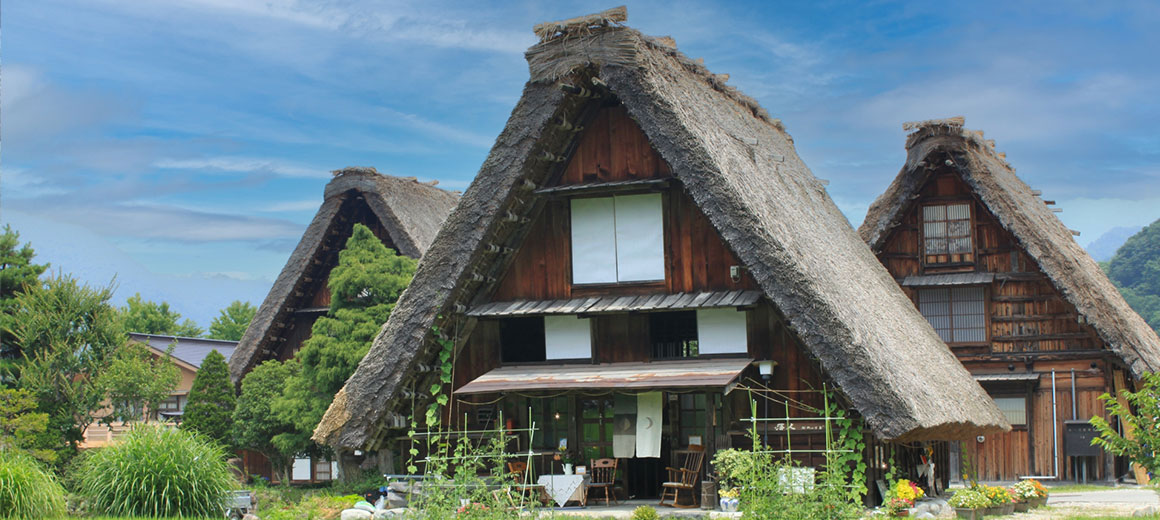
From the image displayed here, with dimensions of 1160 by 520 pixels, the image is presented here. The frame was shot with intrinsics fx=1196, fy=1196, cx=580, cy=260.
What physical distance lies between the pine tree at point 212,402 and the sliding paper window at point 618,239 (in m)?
12.5

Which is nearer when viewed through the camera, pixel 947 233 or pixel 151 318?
pixel 947 233

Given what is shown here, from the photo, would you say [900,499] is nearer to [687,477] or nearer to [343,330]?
[687,477]

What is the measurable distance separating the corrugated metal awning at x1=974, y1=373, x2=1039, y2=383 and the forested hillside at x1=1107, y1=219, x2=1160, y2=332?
54.1m

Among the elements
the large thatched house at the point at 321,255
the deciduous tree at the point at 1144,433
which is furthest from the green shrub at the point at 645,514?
the large thatched house at the point at 321,255

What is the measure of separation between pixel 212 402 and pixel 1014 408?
64.7 feet

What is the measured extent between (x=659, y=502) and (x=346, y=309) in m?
11.4

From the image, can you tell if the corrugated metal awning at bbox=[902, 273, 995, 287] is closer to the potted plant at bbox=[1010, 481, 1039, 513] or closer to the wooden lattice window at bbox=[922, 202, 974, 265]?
the wooden lattice window at bbox=[922, 202, 974, 265]

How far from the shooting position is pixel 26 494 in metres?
17.7

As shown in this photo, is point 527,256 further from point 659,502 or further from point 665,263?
point 659,502

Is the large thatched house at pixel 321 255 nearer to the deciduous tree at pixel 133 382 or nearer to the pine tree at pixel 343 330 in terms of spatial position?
the deciduous tree at pixel 133 382

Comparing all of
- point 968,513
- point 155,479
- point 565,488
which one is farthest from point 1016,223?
point 155,479

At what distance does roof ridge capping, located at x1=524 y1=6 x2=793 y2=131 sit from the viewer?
20.0m

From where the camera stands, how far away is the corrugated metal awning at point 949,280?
2898cm

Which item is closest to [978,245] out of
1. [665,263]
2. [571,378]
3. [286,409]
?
[665,263]
